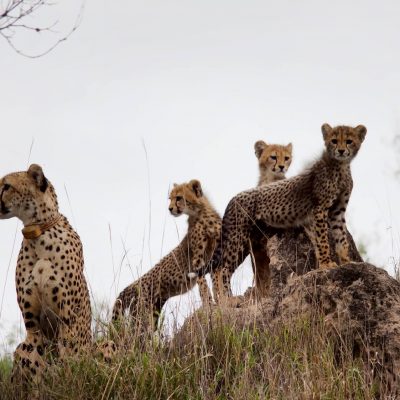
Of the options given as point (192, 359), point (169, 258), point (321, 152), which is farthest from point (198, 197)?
point (192, 359)

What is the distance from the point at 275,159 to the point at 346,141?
1.70 m

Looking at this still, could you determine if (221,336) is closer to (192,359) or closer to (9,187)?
A: (192,359)

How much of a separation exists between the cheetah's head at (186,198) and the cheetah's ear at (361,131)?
64.4 inches

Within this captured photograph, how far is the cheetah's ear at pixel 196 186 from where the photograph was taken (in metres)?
7.91

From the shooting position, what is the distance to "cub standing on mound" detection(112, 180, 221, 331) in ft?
24.9

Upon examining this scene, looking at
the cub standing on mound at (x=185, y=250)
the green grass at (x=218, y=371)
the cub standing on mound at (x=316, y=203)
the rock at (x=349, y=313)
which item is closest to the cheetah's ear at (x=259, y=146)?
the cub standing on mound at (x=185, y=250)

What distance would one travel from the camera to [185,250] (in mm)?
7793

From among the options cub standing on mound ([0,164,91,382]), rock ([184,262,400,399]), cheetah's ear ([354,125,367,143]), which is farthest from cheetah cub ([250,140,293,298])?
cub standing on mound ([0,164,91,382])

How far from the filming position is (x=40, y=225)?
16.4 ft

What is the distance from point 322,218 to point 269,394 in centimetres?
202

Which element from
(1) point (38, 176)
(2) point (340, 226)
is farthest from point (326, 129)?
(1) point (38, 176)

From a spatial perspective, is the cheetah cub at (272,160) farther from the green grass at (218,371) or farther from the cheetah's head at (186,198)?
the green grass at (218,371)

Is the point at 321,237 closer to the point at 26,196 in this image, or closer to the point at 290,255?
the point at 290,255

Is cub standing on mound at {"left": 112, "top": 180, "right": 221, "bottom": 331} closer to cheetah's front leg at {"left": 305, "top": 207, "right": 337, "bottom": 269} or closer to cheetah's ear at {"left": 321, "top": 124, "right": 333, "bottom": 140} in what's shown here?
cheetah's front leg at {"left": 305, "top": 207, "right": 337, "bottom": 269}
